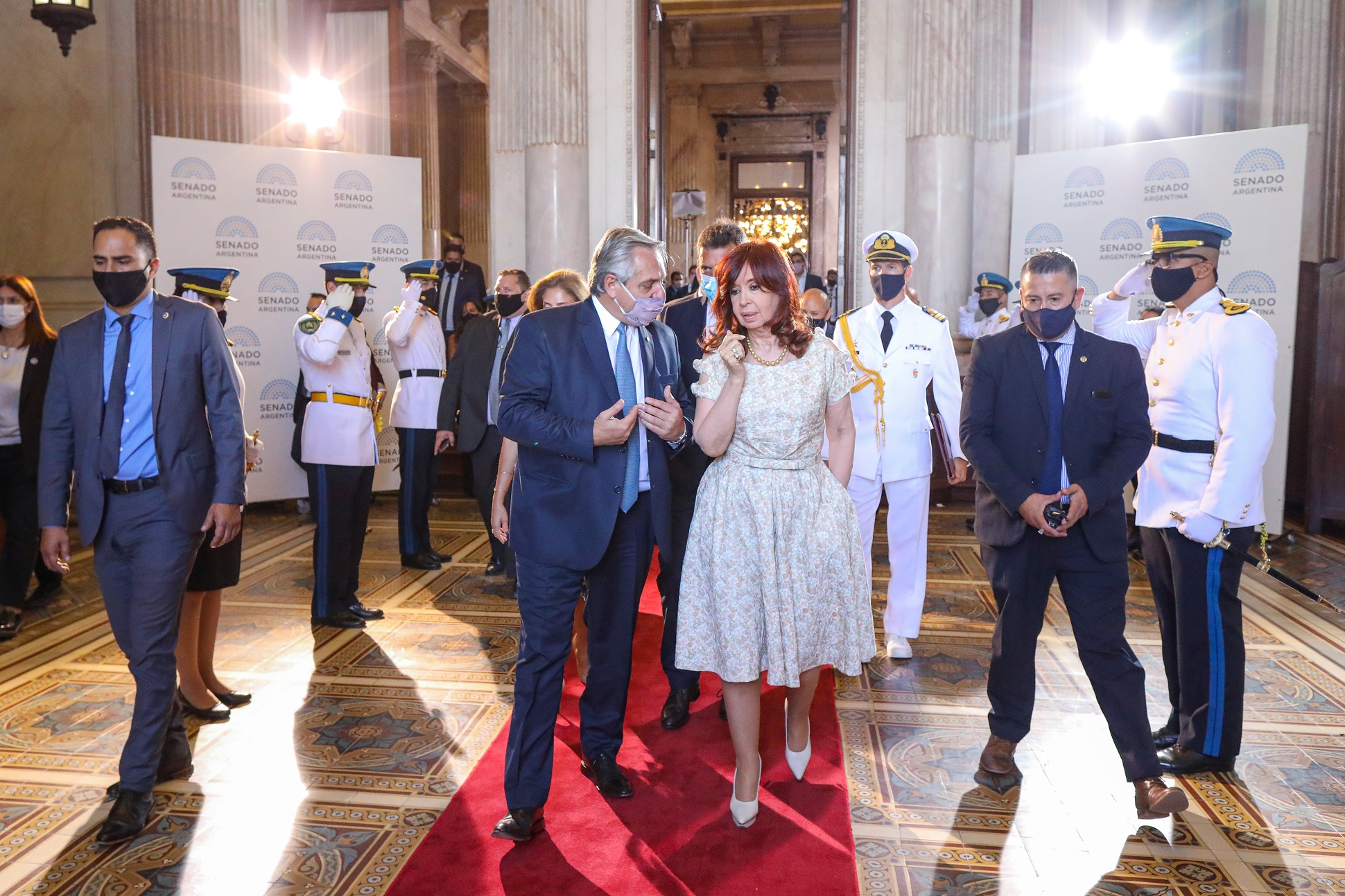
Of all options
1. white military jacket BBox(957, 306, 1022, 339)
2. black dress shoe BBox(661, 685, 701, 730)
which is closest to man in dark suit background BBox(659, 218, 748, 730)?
black dress shoe BBox(661, 685, 701, 730)

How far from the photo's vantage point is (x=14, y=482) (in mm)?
5281

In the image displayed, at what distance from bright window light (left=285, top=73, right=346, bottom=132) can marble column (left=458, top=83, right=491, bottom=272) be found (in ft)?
30.0

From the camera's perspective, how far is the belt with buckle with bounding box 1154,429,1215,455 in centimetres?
337

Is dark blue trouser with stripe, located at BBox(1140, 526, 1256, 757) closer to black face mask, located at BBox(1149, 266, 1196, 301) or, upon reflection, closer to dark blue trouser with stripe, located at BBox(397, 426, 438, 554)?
black face mask, located at BBox(1149, 266, 1196, 301)

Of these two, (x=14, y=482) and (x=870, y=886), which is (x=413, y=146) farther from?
(x=870, y=886)

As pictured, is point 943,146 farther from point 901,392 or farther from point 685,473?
point 685,473

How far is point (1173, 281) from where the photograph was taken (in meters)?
3.39

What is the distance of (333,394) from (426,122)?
11.2 m

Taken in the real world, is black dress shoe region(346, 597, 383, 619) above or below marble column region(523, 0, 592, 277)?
below

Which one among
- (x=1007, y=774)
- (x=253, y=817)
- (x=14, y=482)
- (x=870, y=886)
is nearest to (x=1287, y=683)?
(x=1007, y=774)

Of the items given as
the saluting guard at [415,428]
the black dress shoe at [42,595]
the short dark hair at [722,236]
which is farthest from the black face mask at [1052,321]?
the black dress shoe at [42,595]

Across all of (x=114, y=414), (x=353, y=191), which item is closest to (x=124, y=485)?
(x=114, y=414)

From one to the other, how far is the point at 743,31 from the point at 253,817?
1643cm

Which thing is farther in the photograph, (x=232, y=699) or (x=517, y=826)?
(x=232, y=699)
